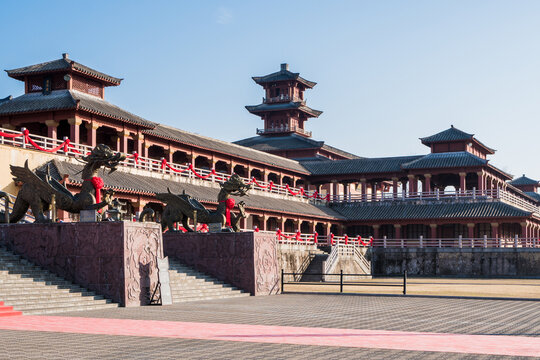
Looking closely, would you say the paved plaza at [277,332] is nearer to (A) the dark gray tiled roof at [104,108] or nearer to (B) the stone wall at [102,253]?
(B) the stone wall at [102,253]

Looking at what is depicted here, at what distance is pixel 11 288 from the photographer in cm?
1686

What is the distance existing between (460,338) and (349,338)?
5.96ft

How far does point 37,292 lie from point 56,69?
23.2 m

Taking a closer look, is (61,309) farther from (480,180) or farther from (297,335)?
(480,180)

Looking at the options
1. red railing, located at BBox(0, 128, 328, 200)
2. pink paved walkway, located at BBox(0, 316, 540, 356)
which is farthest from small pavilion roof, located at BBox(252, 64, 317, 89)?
pink paved walkway, located at BBox(0, 316, 540, 356)

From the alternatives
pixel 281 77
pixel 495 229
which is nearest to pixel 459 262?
pixel 495 229

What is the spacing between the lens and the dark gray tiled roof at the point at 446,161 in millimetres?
54094

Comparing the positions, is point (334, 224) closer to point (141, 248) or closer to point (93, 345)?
point (141, 248)

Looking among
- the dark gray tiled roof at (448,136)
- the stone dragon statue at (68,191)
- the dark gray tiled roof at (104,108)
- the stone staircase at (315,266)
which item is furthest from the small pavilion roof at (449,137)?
the stone dragon statue at (68,191)

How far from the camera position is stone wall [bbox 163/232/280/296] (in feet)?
75.8

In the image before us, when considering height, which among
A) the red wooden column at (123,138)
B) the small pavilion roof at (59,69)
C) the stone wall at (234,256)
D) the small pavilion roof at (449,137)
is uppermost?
the small pavilion roof at (59,69)

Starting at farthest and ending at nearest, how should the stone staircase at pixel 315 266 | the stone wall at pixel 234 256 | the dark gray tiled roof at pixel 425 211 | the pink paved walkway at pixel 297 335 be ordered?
the dark gray tiled roof at pixel 425 211
the stone staircase at pixel 315 266
the stone wall at pixel 234 256
the pink paved walkway at pixel 297 335

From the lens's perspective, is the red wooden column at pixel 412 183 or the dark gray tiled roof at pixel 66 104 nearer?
the dark gray tiled roof at pixel 66 104

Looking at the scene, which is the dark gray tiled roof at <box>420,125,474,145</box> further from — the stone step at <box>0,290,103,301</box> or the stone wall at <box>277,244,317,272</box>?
the stone step at <box>0,290,103,301</box>
